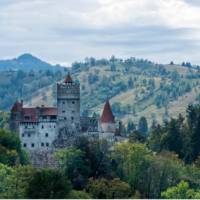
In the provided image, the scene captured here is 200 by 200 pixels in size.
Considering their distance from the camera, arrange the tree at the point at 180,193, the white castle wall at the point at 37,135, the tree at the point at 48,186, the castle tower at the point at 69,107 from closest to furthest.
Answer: the tree at the point at 48,186, the tree at the point at 180,193, the white castle wall at the point at 37,135, the castle tower at the point at 69,107

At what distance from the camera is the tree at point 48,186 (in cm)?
7875

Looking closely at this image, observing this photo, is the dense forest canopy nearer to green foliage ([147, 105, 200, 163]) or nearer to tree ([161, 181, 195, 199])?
tree ([161, 181, 195, 199])

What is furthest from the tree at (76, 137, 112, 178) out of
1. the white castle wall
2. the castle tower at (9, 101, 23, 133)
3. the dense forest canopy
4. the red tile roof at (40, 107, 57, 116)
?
the castle tower at (9, 101, 23, 133)

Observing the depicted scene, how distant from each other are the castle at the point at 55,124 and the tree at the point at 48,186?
31950 millimetres

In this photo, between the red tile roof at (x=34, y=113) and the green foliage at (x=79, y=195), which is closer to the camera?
the green foliage at (x=79, y=195)

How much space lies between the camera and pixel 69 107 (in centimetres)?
11856

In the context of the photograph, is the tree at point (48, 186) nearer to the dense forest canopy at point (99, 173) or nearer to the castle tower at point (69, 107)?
the dense forest canopy at point (99, 173)

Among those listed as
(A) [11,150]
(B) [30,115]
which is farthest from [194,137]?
(A) [11,150]

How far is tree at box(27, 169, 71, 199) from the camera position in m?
78.8

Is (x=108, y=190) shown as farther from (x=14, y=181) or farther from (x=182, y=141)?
(x=182, y=141)

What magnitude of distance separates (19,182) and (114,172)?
2110cm

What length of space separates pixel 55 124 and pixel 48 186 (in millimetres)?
37967

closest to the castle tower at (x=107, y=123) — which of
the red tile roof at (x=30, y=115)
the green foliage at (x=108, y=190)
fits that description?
the red tile roof at (x=30, y=115)

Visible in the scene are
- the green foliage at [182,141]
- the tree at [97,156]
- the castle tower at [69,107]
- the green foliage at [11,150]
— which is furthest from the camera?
the green foliage at [182,141]
